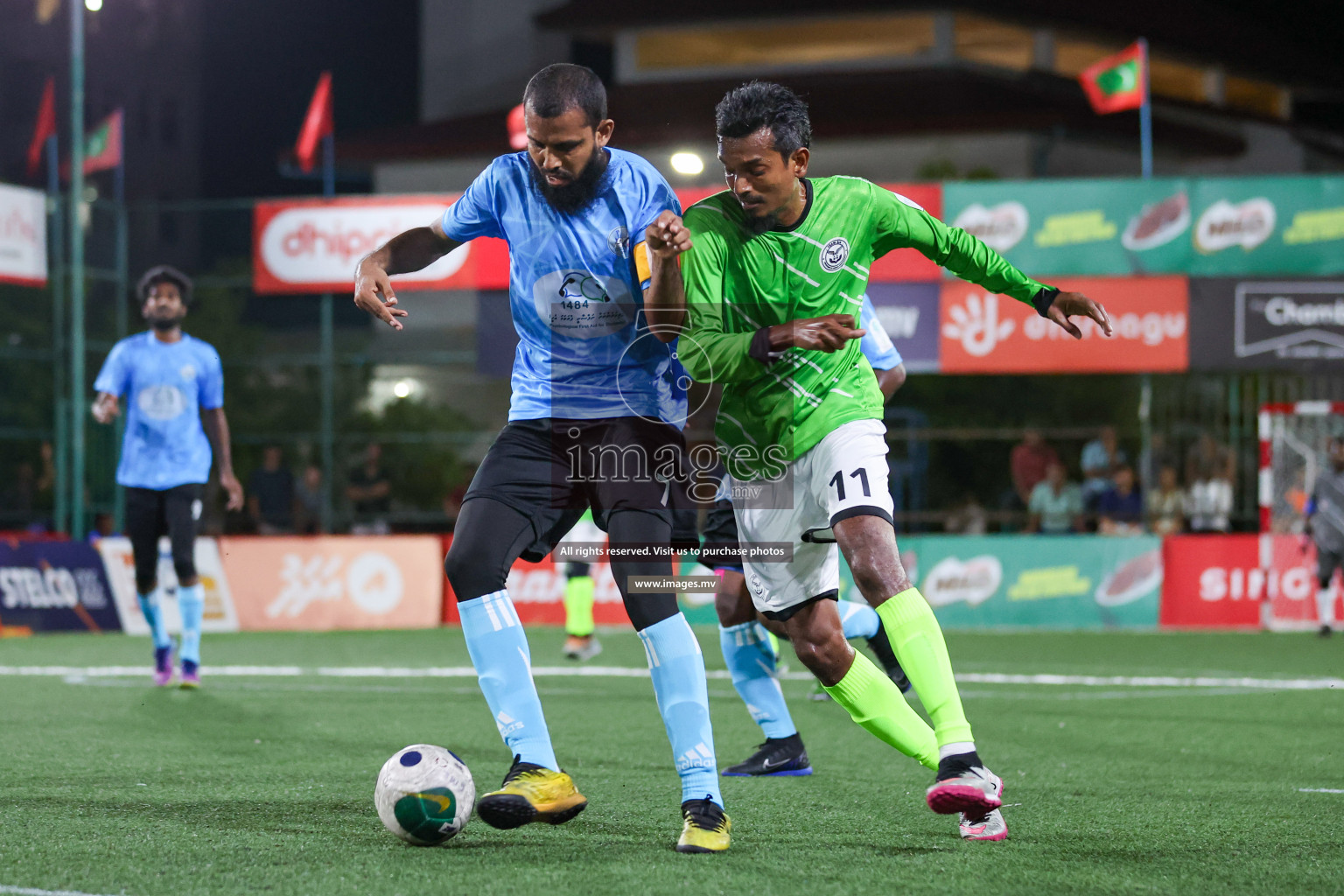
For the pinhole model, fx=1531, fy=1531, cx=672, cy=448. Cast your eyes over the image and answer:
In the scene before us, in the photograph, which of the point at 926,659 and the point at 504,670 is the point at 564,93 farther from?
the point at 926,659

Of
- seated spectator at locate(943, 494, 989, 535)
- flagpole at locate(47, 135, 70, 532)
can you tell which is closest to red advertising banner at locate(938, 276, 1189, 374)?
Result: seated spectator at locate(943, 494, 989, 535)

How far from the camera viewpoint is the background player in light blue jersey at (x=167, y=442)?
30.8 ft

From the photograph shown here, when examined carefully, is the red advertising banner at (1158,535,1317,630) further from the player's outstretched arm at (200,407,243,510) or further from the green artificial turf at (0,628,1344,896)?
the player's outstretched arm at (200,407,243,510)

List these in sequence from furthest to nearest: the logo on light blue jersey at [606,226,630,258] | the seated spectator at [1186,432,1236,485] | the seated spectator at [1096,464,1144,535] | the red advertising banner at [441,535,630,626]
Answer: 1. the seated spectator at [1186,432,1236,485]
2. the seated spectator at [1096,464,1144,535]
3. the red advertising banner at [441,535,630,626]
4. the logo on light blue jersey at [606,226,630,258]

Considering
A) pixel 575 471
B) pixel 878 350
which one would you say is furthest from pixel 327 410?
pixel 575 471

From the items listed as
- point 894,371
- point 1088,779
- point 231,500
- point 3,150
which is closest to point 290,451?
point 231,500

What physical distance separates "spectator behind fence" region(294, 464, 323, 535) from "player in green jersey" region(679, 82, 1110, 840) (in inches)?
576

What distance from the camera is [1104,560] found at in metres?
16.3

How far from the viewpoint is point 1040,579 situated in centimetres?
1633

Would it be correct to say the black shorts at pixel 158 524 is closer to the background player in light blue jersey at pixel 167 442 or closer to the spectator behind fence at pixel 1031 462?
the background player in light blue jersey at pixel 167 442

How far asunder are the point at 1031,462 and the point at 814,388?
13362 mm

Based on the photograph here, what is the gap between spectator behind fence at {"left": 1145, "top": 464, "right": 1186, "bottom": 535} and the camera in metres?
16.9

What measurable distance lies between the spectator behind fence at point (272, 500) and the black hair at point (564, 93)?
1480 cm

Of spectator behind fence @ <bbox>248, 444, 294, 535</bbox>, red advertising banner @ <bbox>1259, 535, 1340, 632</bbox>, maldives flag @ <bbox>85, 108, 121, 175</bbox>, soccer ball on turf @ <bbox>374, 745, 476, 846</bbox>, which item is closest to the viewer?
soccer ball on turf @ <bbox>374, 745, 476, 846</bbox>
